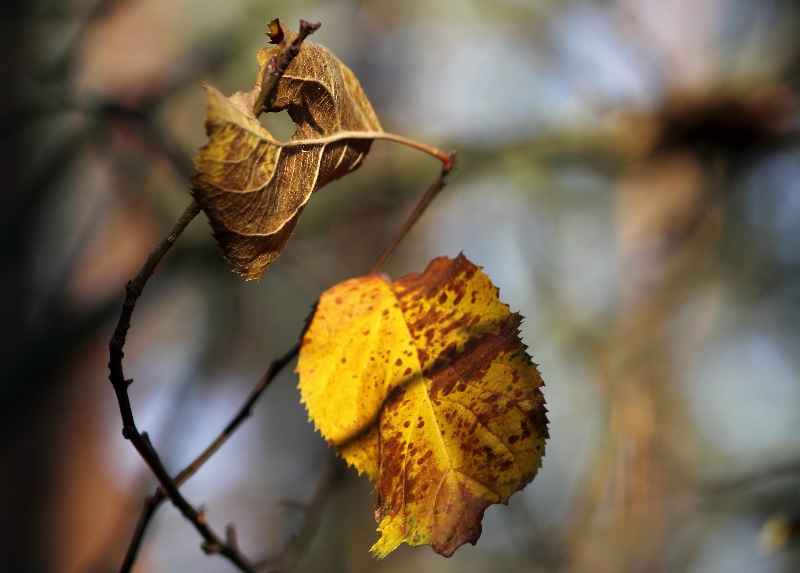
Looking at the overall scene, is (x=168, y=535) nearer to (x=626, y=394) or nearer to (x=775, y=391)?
(x=626, y=394)

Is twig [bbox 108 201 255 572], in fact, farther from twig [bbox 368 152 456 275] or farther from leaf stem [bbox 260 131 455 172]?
twig [bbox 368 152 456 275]

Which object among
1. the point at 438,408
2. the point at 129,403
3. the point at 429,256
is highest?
the point at 429,256

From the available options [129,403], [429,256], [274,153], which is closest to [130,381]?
[129,403]

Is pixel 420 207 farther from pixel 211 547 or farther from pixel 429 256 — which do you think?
pixel 429 256

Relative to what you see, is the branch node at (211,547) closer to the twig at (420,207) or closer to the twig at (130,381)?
the twig at (130,381)

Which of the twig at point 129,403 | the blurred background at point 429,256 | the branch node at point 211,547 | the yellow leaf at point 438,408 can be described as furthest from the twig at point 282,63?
the blurred background at point 429,256

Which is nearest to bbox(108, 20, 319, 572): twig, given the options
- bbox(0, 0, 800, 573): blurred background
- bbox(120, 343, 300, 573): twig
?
bbox(120, 343, 300, 573): twig

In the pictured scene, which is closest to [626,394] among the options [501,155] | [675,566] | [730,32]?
[675,566]
